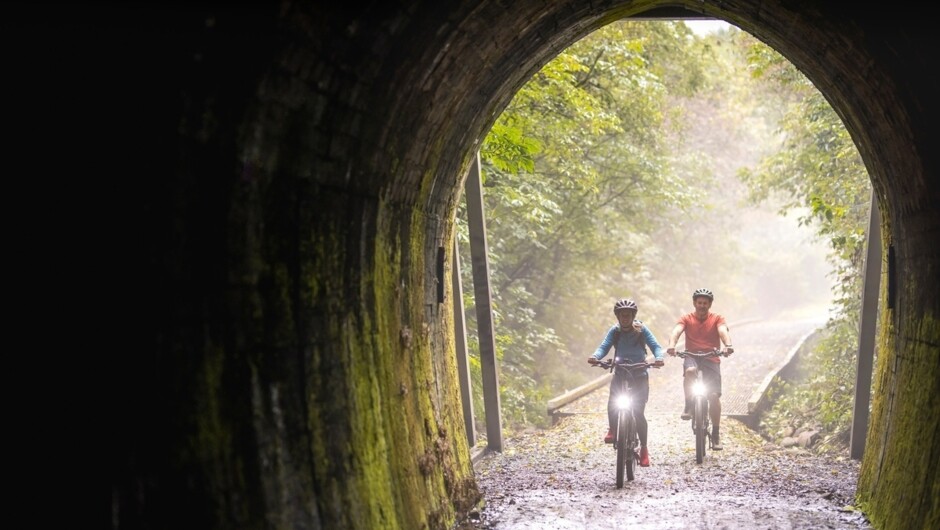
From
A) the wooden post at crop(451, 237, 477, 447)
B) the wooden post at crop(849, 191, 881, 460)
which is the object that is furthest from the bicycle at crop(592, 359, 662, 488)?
the wooden post at crop(849, 191, 881, 460)

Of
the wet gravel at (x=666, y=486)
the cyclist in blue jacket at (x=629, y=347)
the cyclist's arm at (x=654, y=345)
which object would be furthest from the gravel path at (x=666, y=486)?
the cyclist's arm at (x=654, y=345)

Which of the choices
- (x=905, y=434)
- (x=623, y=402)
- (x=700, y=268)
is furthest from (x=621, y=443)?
(x=700, y=268)

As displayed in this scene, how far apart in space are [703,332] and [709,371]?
454 mm

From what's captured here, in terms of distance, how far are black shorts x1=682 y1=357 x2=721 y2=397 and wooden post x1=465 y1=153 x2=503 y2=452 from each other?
7.91ft

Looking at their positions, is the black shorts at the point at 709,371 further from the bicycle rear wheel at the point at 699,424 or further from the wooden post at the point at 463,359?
the wooden post at the point at 463,359

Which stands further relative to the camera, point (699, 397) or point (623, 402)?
point (699, 397)

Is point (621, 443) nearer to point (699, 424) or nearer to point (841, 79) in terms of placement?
point (699, 424)

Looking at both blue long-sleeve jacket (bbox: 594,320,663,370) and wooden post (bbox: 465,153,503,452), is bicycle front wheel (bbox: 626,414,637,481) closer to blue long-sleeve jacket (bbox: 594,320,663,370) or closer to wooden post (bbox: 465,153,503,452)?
blue long-sleeve jacket (bbox: 594,320,663,370)

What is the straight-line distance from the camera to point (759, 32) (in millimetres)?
7957

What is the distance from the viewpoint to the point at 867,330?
36.6ft

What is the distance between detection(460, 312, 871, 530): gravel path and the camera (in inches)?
314

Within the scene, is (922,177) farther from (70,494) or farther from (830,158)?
(830,158)

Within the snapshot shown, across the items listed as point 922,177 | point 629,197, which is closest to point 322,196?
point 922,177

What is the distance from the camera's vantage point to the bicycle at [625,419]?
9945mm
